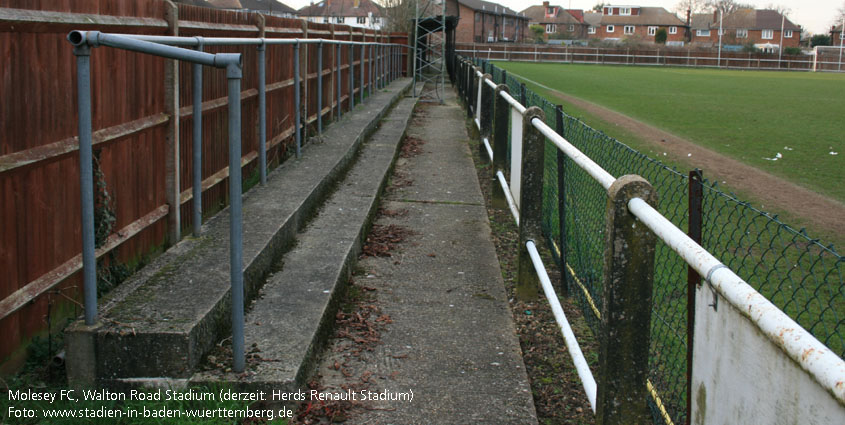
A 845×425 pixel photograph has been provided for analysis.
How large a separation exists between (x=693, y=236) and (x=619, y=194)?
0.30 meters

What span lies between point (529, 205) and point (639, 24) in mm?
127443

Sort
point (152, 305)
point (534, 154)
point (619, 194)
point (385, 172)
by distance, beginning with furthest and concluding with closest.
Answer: point (385, 172) < point (534, 154) < point (152, 305) < point (619, 194)

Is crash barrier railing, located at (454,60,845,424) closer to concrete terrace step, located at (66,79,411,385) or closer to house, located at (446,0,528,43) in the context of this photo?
concrete terrace step, located at (66,79,411,385)

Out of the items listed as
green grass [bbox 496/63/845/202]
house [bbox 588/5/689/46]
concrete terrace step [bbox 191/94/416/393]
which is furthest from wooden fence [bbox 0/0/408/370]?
house [bbox 588/5/689/46]

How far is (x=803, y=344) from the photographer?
1511 mm

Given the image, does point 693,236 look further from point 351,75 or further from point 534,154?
point 351,75

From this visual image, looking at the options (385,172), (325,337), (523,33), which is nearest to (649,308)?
Result: (325,337)

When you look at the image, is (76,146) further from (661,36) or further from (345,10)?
(345,10)

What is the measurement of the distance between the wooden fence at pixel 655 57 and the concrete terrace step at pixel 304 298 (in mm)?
61385

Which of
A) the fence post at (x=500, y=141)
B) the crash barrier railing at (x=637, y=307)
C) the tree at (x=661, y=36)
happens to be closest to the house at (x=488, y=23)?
the tree at (x=661, y=36)

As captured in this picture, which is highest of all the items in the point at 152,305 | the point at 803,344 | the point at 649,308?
the point at 803,344

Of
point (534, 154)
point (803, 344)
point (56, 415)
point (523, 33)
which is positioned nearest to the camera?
point (803, 344)

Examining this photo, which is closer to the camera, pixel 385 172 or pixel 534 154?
pixel 534 154

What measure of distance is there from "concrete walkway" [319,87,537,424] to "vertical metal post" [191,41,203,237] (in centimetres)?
112
